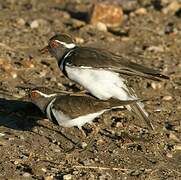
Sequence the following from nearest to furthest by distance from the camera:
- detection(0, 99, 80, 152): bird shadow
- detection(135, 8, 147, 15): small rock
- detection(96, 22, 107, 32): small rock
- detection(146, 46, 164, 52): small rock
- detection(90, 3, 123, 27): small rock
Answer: detection(0, 99, 80, 152): bird shadow
detection(146, 46, 164, 52): small rock
detection(96, 22, 107, 32): small rock
detection(90, 3, 123, 27): small rock
detection(135, 8, 147, 15): small rock

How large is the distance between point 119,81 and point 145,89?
2011 mm

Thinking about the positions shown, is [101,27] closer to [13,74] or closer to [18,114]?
[13,74]

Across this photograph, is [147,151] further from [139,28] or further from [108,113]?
[139,28]

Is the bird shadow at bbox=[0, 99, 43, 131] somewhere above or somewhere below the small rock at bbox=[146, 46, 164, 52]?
above

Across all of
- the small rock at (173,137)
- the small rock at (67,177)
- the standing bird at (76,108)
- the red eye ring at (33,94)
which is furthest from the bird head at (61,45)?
the small rock at (67,177)

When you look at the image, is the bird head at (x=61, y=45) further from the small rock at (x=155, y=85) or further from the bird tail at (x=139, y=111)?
the small rock at (x=155, y=85)

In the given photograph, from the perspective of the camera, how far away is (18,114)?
10.0 metres

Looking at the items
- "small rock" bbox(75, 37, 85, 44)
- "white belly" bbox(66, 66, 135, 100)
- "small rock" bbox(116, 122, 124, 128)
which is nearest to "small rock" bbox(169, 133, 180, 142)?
"small rock" bbox(116, 122, 124, 128)

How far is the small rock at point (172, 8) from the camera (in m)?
15.2

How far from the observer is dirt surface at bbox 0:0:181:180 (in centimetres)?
862

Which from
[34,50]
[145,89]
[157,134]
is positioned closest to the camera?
[157,134]

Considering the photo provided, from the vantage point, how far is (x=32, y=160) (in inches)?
340

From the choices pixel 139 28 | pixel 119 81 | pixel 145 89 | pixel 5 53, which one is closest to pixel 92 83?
pixel 119 81

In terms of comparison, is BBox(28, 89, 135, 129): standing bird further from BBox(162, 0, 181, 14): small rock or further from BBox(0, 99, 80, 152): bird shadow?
BBox(162, 0, 181, 14): small rock
